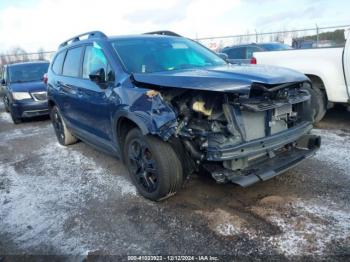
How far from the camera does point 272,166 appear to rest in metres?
3.47

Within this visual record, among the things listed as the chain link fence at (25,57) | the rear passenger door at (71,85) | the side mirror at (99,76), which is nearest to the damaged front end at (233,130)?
the side mirror at (99,76)

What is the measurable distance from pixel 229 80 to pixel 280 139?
3.04 feet

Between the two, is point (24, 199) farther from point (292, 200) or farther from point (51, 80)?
point (292, 200)

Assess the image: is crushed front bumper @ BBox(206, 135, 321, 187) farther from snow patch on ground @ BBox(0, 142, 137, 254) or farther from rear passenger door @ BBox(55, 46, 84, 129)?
rear passenger door @ BBox(55, 46, 84, 129)

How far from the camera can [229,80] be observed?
3086mm

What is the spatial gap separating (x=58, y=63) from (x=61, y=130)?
1327 millimetres

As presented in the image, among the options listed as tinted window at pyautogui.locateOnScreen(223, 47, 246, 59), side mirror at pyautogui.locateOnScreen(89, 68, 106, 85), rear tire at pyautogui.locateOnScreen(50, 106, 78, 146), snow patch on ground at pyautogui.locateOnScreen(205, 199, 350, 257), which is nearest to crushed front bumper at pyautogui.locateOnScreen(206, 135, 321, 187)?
snow patch on ground at pyautogui.locateOnScreen(205, 199, 350, 257)

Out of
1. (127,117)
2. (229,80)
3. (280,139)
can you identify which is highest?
(229,80)

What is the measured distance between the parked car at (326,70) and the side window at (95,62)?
3500mm

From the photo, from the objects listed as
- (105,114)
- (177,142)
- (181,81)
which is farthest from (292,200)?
(105,114)

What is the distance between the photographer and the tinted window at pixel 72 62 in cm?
510

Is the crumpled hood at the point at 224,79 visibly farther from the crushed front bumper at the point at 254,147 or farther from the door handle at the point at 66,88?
the door handle at the point at 66,88

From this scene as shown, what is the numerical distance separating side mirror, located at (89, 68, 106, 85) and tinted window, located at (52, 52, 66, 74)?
209cm

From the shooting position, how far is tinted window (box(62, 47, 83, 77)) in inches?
201
